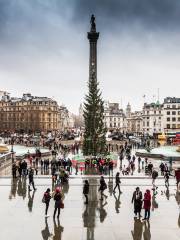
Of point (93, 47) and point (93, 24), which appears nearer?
point (93, 47)

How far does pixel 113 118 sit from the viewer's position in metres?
187

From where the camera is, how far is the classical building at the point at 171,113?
146250 millimetres

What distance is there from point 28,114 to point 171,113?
58.0 metres

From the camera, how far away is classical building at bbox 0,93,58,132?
149 m

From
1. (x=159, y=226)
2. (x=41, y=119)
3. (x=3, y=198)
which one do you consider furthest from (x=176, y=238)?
(x=41, y=119)

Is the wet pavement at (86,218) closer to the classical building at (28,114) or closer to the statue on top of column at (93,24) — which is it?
the statue on top of column at (93,24)

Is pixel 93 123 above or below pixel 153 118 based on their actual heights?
below

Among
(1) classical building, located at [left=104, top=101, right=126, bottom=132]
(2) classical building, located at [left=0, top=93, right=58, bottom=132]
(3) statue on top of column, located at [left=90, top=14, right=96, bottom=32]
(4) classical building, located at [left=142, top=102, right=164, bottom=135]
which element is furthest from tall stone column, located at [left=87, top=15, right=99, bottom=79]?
(1) classical building, located at [left=104, top=101, right=126, bottom=132]

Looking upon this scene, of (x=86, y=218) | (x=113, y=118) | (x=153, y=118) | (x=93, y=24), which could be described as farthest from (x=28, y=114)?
(x=86, y=218)

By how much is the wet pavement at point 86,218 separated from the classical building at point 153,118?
131935 millimetres

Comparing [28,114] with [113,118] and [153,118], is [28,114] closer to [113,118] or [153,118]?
[113,118]

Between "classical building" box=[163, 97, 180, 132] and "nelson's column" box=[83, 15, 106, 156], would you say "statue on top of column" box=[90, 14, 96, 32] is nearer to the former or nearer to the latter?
"nelson's column" box=[83, 15, 106, 156]

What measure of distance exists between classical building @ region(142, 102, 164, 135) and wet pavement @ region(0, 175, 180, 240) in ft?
433

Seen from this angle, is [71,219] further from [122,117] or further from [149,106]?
[122,117]
